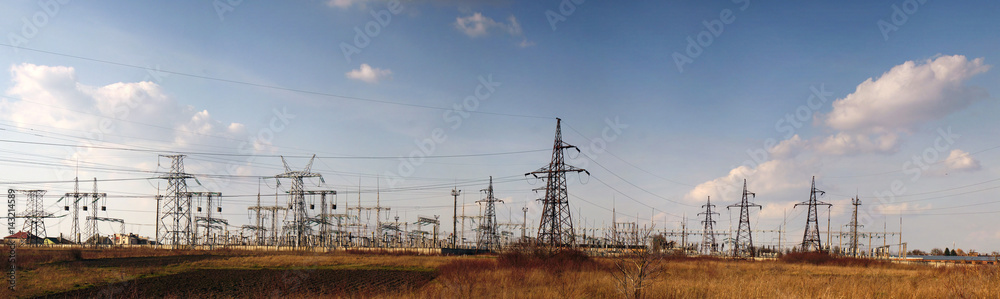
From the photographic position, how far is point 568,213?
3759cm

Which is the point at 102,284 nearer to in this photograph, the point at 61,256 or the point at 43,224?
the point at 61,256

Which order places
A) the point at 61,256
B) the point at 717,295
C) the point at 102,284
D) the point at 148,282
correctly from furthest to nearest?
the point at 61,256 < the point at 148,282 < the point at 102,284 < the point at 717,295

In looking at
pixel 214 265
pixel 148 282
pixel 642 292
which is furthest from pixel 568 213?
pixel 214 265

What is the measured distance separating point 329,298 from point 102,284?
61.4 feet

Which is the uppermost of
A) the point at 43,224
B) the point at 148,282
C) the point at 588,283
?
the point at 588,283

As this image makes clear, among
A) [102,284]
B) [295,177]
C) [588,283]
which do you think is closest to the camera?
[588,283]

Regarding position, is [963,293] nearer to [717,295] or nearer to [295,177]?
[717,295]

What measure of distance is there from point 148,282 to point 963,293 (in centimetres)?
3618

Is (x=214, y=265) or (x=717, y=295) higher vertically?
(x=717, y=295)

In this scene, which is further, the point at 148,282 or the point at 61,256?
the point at 61,256

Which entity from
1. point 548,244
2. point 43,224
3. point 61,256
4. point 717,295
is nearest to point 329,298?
point 717,295

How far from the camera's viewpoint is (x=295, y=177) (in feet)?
232

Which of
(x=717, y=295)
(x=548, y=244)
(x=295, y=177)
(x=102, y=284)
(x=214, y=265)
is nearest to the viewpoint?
(x=717, y=295)

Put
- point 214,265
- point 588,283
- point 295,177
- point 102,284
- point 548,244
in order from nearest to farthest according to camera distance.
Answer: point 588,283
point 102,284
point 548,244
point 214,265
point 295,177
